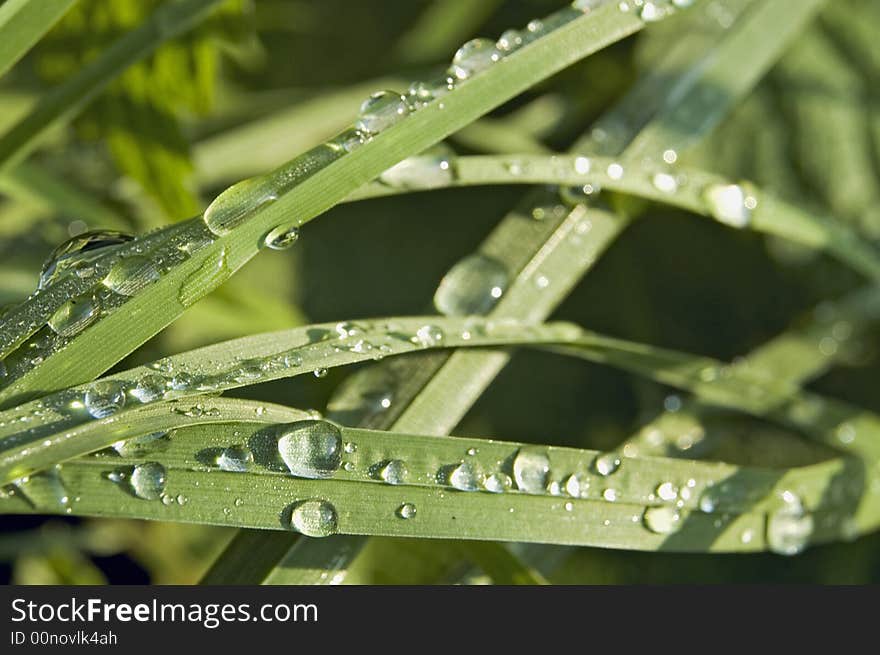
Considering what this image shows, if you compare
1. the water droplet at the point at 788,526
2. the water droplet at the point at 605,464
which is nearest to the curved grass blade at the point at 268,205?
the water droplet at the point at 605,464

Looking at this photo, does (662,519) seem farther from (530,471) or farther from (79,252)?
(79,252)

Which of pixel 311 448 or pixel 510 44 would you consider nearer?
pixel 311 448

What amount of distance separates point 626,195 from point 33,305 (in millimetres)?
485

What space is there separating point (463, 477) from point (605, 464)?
0.36 ft

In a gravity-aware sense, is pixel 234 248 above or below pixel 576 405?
below

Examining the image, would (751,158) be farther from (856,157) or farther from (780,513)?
(780,513)

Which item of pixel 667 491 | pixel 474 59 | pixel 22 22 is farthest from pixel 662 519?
pixel 22 22

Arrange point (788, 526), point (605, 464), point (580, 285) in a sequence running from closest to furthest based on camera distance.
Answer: point (605, 464) → point (788, 526) → point (580, 285)

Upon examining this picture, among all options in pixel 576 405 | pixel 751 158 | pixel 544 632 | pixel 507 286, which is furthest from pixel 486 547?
pixel 751 158

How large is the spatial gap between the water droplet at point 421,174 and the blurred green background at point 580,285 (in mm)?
344

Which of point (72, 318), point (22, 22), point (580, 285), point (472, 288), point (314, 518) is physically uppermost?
point (580, 285)

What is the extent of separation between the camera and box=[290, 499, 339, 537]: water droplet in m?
0.54

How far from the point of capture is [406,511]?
1.85ft

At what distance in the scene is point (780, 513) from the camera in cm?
73
